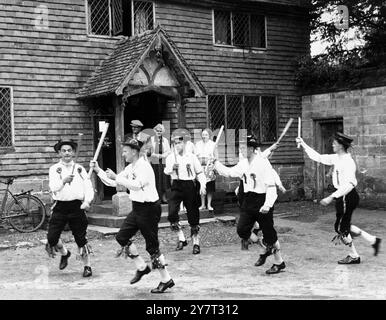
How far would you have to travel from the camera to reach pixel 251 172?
8297 mm

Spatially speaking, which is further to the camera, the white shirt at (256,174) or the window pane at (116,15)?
the window pane at (116,15)

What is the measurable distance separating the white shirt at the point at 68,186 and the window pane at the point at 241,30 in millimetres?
9686

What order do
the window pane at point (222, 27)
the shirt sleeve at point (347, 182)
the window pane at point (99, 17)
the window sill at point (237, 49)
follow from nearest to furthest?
the shirt sleeve at point (347, 182) → the window pane at point (99, 17) → the window sill at point (237, 49) → the window pane at point (222, 27)

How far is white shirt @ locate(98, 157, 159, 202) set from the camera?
710 cm

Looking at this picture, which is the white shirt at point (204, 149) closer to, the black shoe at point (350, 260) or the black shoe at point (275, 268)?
the black shoe at point (350, 260)

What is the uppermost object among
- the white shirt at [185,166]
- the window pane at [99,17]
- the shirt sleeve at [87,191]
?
the window pane at [99,17]

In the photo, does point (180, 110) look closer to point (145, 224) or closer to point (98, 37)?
point (98, 37)

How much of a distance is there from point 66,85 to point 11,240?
4.13 m

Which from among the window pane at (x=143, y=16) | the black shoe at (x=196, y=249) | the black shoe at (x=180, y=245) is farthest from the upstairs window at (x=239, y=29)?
the black shoe at (x=196, y=249)

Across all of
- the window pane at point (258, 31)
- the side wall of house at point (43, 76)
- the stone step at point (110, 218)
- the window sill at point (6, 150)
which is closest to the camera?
the stone step at point (110, 218)

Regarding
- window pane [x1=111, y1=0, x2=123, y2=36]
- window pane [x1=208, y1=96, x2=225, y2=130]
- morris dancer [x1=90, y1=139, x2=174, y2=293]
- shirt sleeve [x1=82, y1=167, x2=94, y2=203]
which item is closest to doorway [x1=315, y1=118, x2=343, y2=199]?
window pane [x1=208, y1=96, x2=225, y2=130]

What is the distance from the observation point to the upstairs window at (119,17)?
47.4ft

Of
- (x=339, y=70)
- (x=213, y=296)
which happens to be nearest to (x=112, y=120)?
(x=339, y=70)
